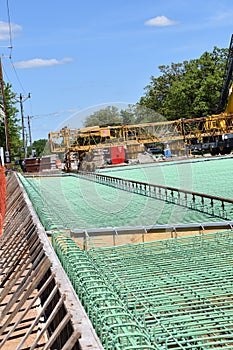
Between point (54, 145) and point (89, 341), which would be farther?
point (54, 145)

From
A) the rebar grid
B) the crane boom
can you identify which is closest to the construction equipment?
the crane boom

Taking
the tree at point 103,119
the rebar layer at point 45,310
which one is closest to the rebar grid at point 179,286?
the rebar layer at point 45,310

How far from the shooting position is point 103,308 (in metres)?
4.39

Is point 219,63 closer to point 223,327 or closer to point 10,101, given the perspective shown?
point 10,101

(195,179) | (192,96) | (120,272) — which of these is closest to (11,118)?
(192,96)

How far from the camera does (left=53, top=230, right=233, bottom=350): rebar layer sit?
172 inches

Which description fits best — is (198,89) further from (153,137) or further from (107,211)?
(107,211)

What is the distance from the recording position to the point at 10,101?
202ft

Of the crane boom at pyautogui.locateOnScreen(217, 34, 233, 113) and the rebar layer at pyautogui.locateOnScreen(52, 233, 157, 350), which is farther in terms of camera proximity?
the crane boom at pyautogui.locateOnScreen(217, 34, 233, 113)

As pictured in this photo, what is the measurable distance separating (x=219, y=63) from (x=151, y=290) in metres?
66.4

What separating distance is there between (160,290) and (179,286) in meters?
0.21

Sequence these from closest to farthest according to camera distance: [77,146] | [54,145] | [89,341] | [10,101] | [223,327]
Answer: [89,341] < [223,327] < [77,146] < [54,145] < [10,101]

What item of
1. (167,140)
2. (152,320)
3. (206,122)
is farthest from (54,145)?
(152,320)

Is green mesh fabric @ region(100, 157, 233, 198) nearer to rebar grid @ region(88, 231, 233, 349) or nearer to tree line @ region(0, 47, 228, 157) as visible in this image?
rebar grid @ region(88, 231, 233, 349)
